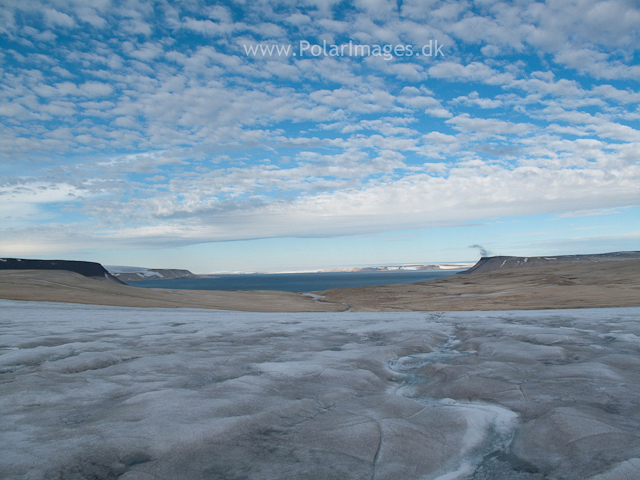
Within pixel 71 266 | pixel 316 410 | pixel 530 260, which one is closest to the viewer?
pixel 316 410

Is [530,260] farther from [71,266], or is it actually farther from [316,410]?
[316,410]

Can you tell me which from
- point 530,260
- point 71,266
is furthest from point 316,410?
point 530,260

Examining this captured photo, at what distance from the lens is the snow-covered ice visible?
4039mm

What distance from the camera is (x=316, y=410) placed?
18.2 feet

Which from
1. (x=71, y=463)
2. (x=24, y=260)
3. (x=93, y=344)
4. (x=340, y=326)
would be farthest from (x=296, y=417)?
(x=24, y=260)

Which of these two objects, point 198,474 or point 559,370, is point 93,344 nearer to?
point 198,474

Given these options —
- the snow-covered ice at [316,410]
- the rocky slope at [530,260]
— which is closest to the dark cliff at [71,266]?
the snow-covered ice at [316,410]

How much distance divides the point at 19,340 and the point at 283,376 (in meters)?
7.24

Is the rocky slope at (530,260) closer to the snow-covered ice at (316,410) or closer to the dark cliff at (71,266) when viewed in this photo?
the dark cliff at (71,266)

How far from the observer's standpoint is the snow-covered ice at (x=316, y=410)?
404cm

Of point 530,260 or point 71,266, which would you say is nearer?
point 71,266

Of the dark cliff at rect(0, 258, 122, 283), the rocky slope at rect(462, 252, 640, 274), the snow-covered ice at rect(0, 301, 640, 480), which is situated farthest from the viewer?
the rocky slope at rect(462, 252, 640, 274)

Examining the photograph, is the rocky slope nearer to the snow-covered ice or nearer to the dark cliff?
the dark cliff

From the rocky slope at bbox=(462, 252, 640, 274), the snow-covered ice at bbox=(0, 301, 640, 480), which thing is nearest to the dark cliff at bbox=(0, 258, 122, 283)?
the snow-covered ice at bbox=(0, 301, 640, 480)
